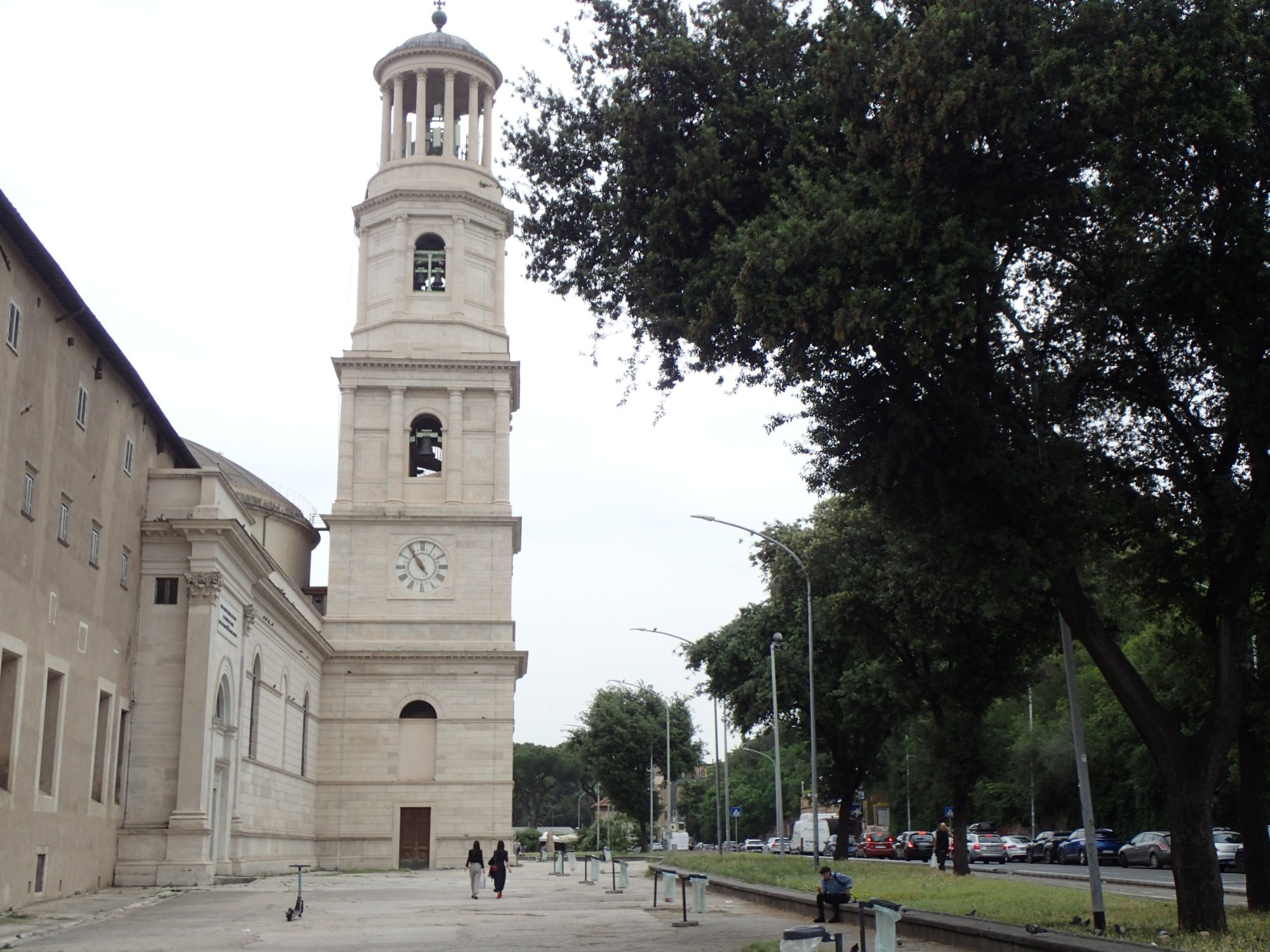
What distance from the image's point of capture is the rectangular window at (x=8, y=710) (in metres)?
24.8

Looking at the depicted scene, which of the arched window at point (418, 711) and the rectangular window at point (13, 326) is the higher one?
the rectangular window at point (13, 326)

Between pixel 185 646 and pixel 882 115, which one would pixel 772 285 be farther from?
pixel 185 646

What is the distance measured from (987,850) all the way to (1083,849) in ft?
14.2

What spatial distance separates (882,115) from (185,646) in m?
25.0

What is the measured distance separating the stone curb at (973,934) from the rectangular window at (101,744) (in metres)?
16.5

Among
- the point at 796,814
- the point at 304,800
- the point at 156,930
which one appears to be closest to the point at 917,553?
the point at 156,930

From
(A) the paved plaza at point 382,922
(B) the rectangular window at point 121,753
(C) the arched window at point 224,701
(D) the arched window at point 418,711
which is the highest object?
(D) the arched window at point 418,711

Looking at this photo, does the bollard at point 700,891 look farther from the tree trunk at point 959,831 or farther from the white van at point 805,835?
the white van at point 805,835

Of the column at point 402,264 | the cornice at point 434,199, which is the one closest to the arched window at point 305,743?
the column at point 402,264

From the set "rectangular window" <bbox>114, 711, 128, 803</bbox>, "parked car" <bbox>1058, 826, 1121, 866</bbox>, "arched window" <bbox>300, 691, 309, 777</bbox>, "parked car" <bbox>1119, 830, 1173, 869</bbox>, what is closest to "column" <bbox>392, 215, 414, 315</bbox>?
"arched window" <bbox>300, 691, 309, 777</bbox>

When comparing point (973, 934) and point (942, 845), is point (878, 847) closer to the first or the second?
point (942, 845)

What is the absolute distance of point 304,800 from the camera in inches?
1982

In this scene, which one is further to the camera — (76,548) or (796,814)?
(796,814)

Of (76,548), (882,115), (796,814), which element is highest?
(882,115)
